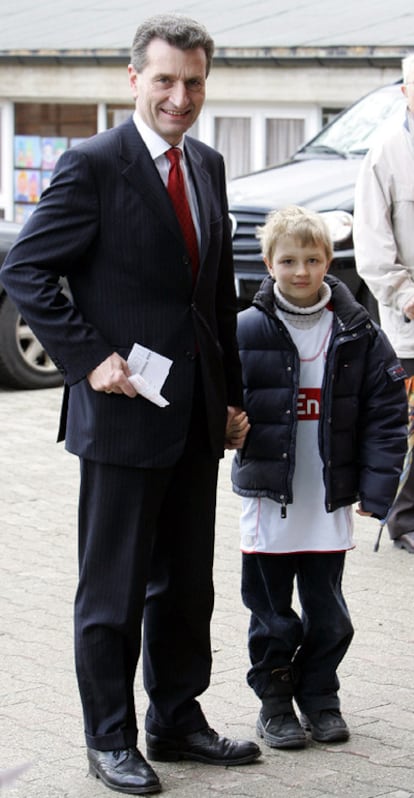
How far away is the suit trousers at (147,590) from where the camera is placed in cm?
439

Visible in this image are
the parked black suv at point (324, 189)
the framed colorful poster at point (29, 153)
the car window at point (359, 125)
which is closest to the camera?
the parked black suv at point (324, 189)

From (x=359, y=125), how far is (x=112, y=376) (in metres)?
9.00

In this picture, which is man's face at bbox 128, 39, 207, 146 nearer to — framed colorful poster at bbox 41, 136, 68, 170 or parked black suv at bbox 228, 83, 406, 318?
parked black suv at bbox 228, 83, 406, 318

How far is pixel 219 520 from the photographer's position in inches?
314

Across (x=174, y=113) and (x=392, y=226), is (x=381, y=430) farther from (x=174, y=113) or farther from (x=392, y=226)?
(x=392, y=226)

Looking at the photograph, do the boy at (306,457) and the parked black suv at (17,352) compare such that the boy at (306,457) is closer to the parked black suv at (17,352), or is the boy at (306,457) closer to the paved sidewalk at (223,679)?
the paved sidewalk at (223,679)

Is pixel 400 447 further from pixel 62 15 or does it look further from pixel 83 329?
pixel 62 15

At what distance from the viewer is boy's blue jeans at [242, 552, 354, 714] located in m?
4.85

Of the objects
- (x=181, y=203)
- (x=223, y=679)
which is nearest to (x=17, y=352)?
(x=223, y=679)

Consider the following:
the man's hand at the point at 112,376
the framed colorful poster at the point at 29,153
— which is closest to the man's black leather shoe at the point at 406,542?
the man's hand at the point at 112,376

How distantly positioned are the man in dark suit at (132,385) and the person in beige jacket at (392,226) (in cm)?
232

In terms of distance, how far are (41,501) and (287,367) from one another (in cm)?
377

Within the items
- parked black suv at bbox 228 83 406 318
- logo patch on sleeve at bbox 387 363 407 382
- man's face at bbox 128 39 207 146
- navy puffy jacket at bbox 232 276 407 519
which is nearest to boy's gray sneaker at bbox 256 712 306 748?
navy puffy jacket at bbox 232 276 407 519

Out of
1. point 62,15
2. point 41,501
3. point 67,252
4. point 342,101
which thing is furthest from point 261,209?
point 62,15
